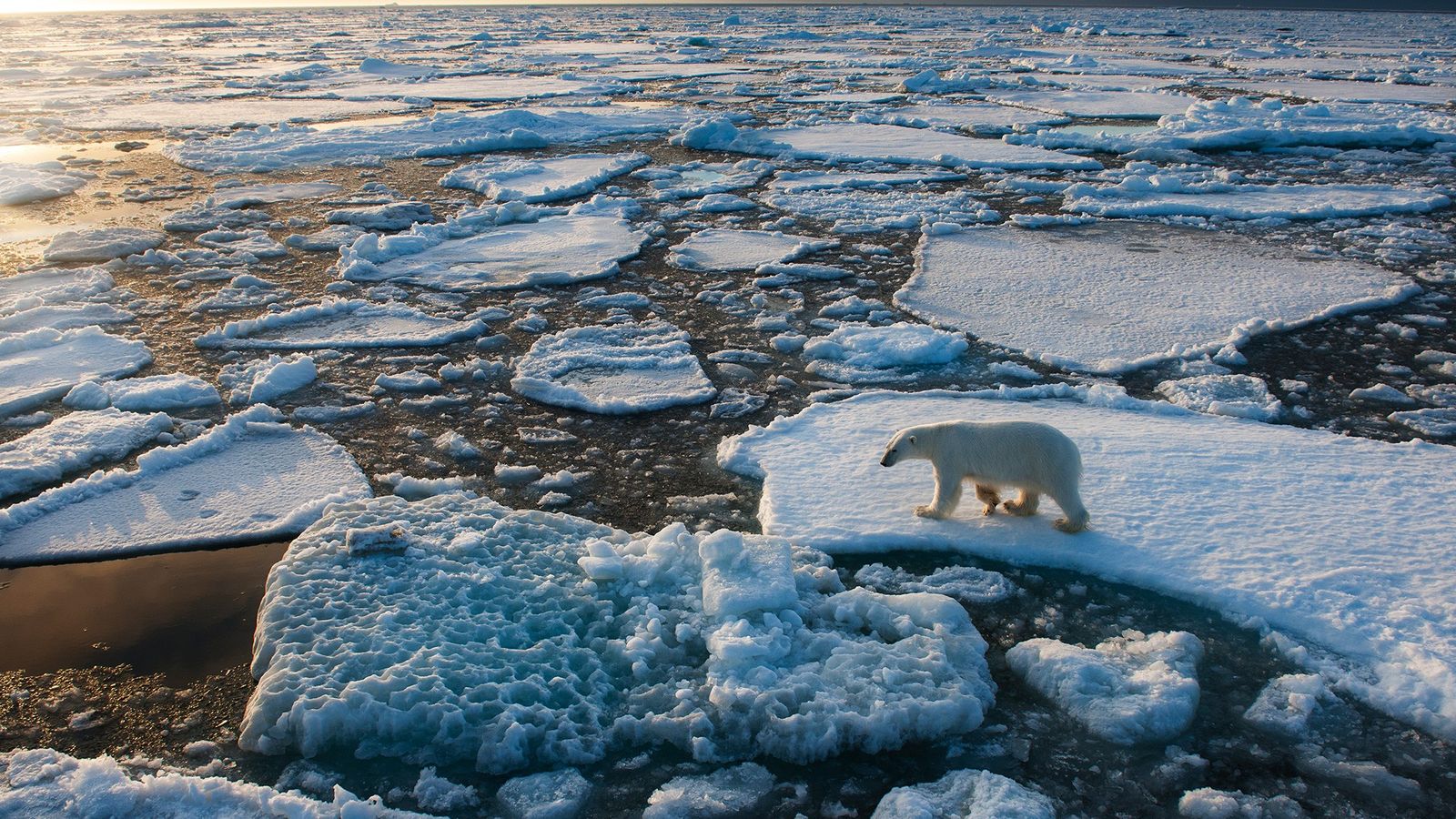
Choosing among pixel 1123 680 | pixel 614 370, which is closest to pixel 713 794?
pixel 1123 680

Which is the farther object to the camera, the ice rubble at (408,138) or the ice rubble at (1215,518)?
the ice rubble at (408,138)

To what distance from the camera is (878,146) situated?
12.4m

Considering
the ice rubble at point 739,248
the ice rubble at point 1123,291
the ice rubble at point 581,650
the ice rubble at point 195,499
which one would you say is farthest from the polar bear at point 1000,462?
the ice rubble at point 739,248

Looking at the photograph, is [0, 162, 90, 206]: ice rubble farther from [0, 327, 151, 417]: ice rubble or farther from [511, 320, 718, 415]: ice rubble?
[511, 320, 718, 415]: ice rubble

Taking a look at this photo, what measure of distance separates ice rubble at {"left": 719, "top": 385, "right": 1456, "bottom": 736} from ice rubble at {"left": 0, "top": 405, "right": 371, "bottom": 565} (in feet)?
6.04

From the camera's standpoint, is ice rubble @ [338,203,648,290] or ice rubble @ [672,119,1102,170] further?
ice rubble @ [672,119,1102,170]

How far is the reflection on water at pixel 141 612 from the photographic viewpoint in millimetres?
3008

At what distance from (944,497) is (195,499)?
10.2 feet

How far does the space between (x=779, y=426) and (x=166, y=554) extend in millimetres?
2637

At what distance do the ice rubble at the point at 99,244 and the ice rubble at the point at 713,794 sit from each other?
7347 mm

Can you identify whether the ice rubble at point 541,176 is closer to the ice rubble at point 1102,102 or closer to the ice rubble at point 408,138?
the ice rubble at point 408,138

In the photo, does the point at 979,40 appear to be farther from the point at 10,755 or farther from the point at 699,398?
the point at 10,755

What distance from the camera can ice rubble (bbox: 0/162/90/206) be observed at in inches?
381

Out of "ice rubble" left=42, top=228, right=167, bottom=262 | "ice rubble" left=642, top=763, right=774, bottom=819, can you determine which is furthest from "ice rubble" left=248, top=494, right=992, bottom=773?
"ice rubble" left=42, top=228, right=167, bottom=262
